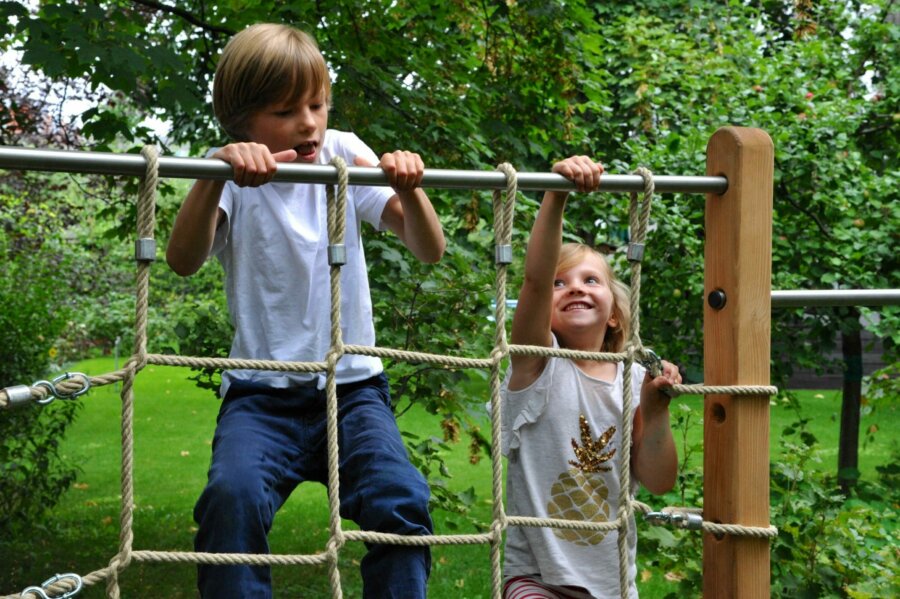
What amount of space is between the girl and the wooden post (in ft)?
0.42

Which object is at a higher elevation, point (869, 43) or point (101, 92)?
point (869, 43)

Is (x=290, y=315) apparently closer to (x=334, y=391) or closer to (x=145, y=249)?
(x=334, y=391)

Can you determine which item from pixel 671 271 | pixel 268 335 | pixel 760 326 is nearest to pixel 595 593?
pixel 760 326

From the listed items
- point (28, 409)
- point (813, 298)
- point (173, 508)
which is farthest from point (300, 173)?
point (173, 508)

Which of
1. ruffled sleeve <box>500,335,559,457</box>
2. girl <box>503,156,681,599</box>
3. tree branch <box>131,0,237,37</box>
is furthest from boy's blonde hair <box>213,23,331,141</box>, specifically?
tree branch <box>131,0,237,37</box>

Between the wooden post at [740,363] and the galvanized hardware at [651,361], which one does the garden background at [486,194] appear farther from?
the galvanized hardware at [651,361]

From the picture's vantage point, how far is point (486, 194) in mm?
4426

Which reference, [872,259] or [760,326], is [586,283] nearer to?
[760,326]

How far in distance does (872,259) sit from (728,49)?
1707 mm

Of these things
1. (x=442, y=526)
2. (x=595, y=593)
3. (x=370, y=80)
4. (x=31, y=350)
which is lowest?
(x=442, y=526)

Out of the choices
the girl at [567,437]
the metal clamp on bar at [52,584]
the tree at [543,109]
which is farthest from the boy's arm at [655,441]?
the tree at [543,109]

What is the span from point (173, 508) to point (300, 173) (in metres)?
5.33

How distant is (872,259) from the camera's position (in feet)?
19.1

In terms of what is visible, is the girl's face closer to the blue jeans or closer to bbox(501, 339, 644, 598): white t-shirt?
bbox(501, 339, 644, 598): white t-shirt
